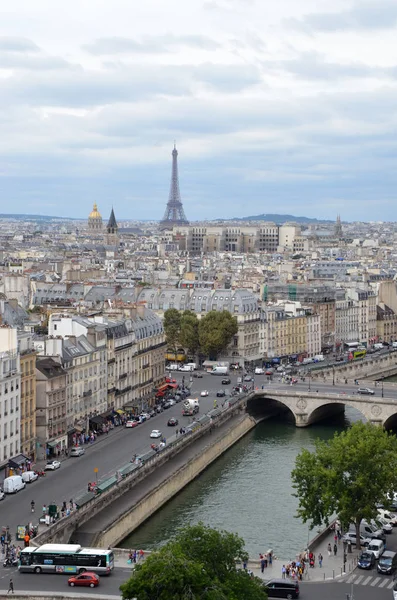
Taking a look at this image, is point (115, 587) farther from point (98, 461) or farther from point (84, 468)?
point (98, 461)

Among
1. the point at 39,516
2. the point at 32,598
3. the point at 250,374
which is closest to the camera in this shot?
the point at 32,598

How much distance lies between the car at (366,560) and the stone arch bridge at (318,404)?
115 ft

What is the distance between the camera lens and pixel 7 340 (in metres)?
62.0

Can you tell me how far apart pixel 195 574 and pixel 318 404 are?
49529 millimetres

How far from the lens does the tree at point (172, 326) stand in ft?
344

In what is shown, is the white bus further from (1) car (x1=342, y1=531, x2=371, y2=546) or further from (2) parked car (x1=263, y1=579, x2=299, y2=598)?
(1) car (x1=342, y1=531, x2=371, y2=546)

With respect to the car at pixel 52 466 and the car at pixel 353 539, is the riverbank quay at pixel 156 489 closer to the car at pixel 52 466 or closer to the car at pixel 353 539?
the car at pixel 52 466

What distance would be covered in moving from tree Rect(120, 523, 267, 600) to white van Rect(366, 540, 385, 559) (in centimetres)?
893

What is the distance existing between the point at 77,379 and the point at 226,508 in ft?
50.2

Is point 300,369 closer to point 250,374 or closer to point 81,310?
point 250,374

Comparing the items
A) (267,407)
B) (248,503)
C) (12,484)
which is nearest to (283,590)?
(12,484)

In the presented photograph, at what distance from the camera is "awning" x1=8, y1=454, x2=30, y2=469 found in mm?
59594

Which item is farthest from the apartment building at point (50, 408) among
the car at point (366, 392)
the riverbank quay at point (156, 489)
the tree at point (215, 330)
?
the tree at point (215, 330)

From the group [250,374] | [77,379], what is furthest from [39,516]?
[250,374]
